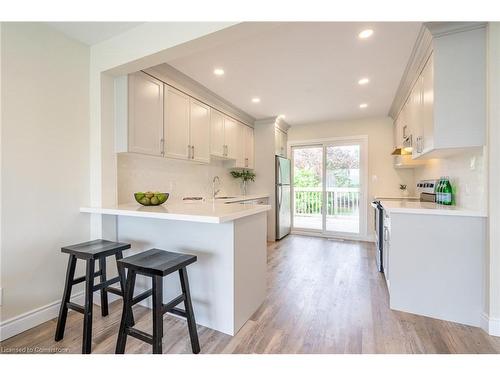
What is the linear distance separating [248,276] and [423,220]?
157 cm

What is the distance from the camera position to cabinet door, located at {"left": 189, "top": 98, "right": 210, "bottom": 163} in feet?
10.6

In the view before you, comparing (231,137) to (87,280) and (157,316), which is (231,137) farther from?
(157,316)

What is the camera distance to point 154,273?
1406 millimetres

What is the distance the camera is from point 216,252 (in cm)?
182

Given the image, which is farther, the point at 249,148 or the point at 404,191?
the point at 249,148

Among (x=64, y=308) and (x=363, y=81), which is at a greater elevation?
(x=363, y=81)

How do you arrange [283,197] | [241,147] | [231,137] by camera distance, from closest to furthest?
[231,137] → [241,147] → [283,197]

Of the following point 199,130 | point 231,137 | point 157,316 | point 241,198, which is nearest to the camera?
point 157,316

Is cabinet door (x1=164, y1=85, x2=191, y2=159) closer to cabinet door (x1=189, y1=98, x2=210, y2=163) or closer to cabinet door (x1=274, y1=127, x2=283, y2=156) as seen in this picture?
cabinet door (x1=189, y1=98, x2=210, y2=163)

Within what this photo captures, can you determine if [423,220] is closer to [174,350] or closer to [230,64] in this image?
[174,350]

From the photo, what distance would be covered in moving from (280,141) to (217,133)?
5.69 ft

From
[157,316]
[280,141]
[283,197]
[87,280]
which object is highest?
[280,141]

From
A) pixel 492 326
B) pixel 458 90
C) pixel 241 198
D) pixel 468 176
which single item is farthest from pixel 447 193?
pixel 241 198

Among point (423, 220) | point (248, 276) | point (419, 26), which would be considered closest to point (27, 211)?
point (248, 276)
